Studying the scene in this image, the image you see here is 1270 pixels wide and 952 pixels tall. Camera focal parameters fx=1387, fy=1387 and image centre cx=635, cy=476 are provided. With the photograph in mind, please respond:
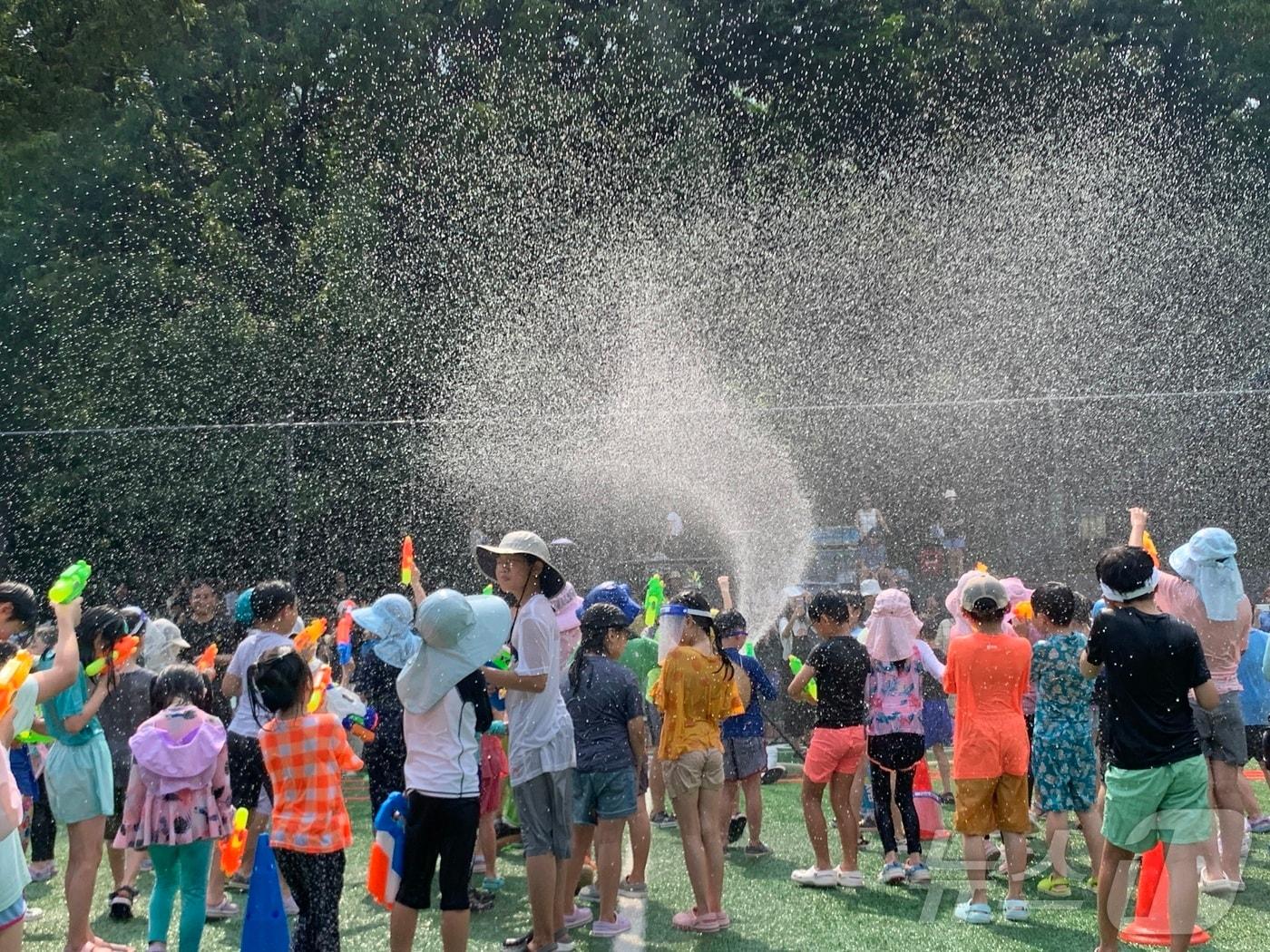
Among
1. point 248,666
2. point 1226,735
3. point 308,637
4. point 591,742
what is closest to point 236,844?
point 308,637

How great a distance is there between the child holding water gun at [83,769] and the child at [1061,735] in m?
4.56

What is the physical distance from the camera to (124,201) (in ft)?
66.1

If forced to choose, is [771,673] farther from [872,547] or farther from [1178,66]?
[1178,66]

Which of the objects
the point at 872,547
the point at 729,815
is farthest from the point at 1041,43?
the point at 729,815

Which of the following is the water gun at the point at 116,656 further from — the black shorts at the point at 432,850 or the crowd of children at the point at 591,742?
the black shorts at the point at 432,850

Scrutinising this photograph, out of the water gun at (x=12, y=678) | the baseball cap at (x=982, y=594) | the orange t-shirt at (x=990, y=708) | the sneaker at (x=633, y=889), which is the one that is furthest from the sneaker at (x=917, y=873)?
the water gun at (x=12, y=678)

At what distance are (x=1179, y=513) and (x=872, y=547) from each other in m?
5.90

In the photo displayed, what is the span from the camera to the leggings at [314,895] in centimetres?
522

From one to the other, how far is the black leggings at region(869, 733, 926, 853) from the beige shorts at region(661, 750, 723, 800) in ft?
4.69

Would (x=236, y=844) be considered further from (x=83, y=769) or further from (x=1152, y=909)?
(x=1152, y=909)

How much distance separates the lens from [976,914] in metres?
6.61

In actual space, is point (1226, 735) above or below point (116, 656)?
below

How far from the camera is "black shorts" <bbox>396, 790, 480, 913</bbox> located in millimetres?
5305

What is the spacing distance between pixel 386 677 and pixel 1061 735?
345 cm
